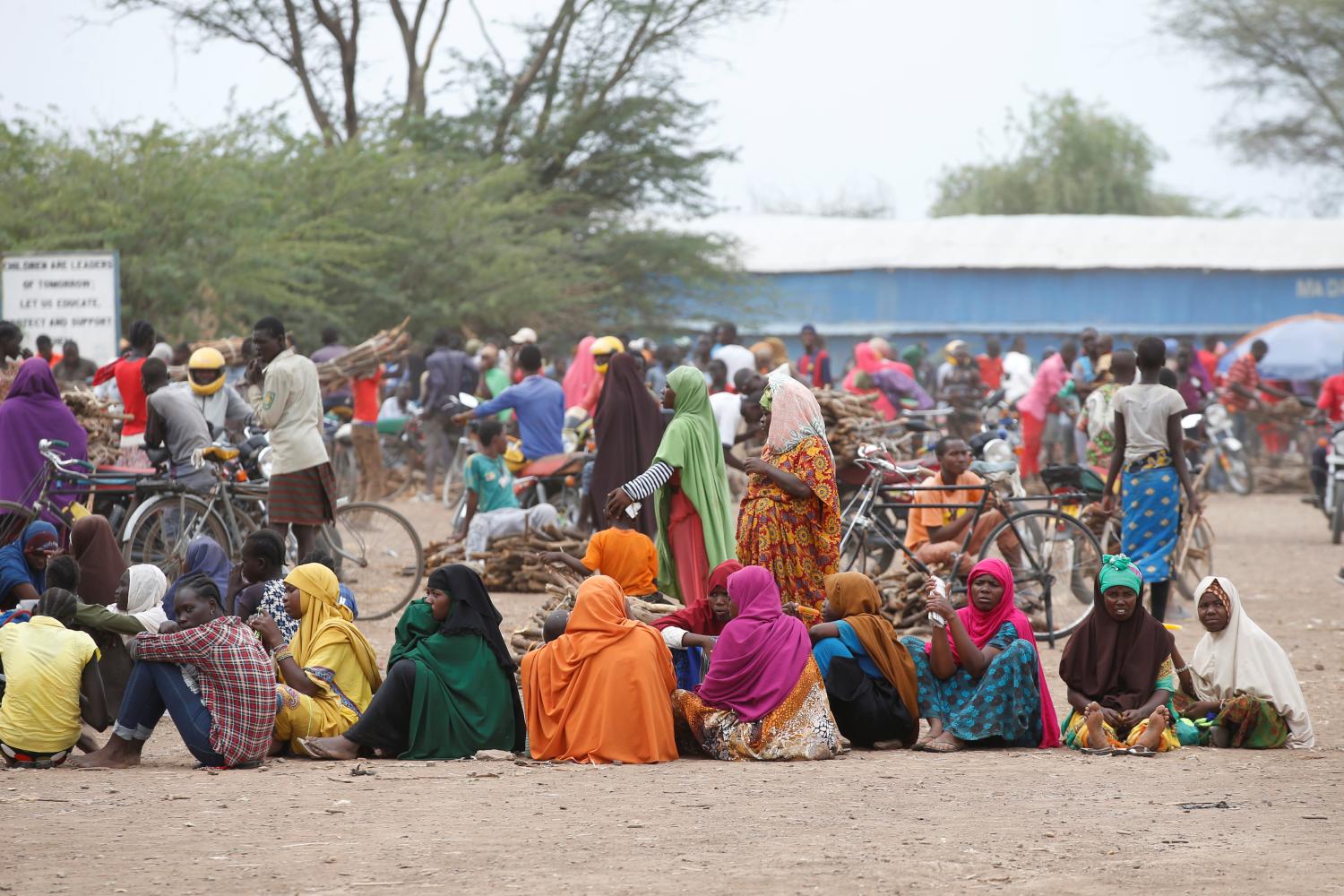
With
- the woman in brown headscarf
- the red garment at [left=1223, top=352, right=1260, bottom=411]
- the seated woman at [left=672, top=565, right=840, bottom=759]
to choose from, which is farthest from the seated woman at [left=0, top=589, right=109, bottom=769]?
the red garment at [left=1223, top=352, right=1260, bottom=411]

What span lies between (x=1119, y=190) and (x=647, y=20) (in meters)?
31.2

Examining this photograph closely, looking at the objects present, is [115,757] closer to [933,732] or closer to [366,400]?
[933,732]

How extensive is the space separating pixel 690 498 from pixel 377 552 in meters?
3.82

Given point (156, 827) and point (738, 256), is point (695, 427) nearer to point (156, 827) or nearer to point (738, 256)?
point (156, 827)

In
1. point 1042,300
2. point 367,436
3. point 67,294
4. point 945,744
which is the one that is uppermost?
point 1042,300

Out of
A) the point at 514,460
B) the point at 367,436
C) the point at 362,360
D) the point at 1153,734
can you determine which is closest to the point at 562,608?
the point at 1153,734

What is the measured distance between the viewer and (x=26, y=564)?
801 centimetres

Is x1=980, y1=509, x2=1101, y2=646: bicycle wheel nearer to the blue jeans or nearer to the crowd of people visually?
the crowd of people

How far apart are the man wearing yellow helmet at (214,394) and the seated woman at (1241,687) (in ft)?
21.4

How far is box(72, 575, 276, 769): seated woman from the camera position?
255 inches

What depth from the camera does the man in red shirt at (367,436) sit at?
17.5 metres

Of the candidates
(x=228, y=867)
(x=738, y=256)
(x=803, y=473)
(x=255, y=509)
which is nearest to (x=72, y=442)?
(x=255, y=509)

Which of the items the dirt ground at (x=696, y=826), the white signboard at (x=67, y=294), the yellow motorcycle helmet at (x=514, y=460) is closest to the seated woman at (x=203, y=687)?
the dirt ground at (x=696, y=826)

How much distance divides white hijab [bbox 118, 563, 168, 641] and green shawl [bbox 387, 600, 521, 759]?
1.18m
